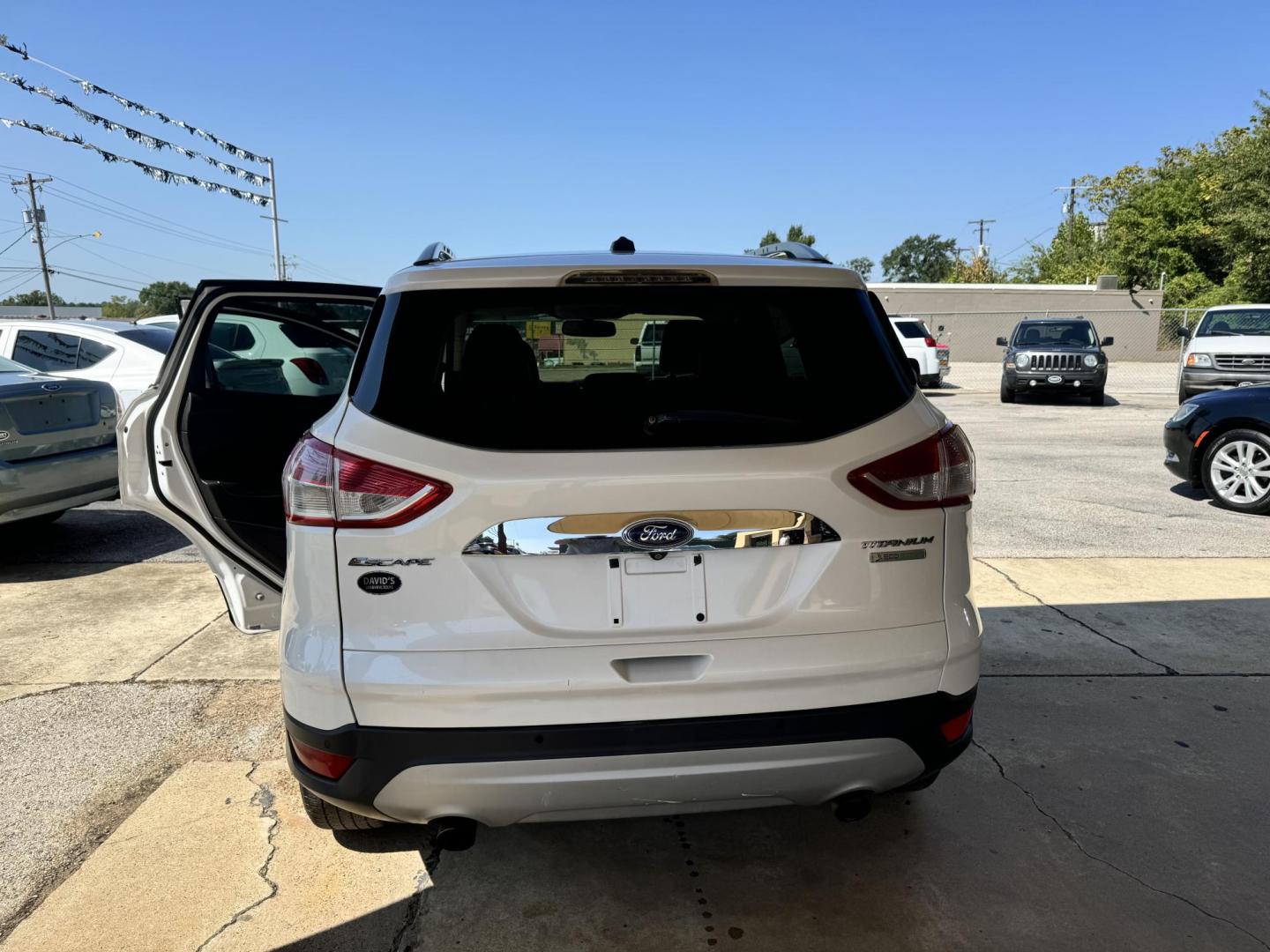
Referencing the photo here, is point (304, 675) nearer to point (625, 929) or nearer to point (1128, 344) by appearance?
point (625, 929)

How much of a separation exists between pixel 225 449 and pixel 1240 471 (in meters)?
7.89

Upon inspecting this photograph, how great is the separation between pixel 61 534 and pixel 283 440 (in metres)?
4.66

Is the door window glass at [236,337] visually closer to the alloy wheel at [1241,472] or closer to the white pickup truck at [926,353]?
the alloy wheel at [1241,472]

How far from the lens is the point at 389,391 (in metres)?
2.23

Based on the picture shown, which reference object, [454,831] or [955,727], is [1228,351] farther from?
[454,831]

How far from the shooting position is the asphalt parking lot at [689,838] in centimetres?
254

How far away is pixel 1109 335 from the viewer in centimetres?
3509

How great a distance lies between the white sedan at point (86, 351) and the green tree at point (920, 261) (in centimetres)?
12849

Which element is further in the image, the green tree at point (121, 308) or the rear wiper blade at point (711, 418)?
the green tree at point (121, 308)

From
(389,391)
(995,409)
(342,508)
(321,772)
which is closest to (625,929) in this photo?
(321,772)

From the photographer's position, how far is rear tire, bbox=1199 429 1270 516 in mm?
7617

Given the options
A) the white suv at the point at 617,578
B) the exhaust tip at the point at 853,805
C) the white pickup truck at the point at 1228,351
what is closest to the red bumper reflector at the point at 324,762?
the white suv at the point at 617,578

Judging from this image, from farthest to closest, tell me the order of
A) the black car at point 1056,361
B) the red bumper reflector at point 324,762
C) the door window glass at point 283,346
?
the black car at point 1056,361 < the door window glass at point 283,346 < the red bumper reflector at point 324,762

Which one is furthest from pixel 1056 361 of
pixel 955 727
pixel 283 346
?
pixel 955 727
